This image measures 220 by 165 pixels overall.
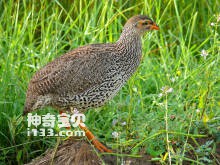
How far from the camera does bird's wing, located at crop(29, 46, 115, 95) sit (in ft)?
16.8

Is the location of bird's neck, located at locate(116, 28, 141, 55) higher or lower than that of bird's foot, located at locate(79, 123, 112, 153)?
higher

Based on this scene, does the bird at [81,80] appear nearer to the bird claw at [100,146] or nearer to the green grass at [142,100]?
the bird claw at [100,146]

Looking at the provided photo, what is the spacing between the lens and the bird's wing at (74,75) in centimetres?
511

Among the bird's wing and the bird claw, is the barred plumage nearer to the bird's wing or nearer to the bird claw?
the bird's wing

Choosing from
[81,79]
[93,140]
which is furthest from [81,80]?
[93,140]

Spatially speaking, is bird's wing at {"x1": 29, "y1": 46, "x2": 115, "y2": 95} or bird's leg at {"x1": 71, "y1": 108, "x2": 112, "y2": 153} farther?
bird's wing at {"x1": 29, "y1": 46, "x2": 115, "y2": 95}

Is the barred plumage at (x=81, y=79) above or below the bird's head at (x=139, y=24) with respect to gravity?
below

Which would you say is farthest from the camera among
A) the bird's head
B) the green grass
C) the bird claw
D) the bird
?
the bird's head

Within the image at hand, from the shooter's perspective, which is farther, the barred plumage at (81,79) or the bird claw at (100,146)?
the barred plumage at (81,79)

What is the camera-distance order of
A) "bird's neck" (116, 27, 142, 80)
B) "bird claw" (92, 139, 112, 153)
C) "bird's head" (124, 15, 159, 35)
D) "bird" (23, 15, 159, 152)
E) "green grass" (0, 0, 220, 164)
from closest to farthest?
1. "green grass" (0, 0, 220, 164)
2. "bird claw" (92, 139, 112, 153)
3. "bird" (23, 15, 159, 152)
4. "bird's neck" (116, 27, 142, 80)
5. "bird's head" (124, 15, 159, 35)

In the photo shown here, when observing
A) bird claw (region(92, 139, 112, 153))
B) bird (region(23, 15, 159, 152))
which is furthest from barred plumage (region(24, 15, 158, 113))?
bird claw (region(92, 139, 112, 153))

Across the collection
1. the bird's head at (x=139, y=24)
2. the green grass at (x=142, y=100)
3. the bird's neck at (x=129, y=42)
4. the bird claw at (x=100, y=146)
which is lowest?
the bird claw at (x=100, y=146)

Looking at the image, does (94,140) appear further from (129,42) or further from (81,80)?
(129,42)

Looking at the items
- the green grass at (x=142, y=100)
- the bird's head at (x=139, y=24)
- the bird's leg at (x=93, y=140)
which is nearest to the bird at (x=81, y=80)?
the bird's leg at (x=93, y=140)
